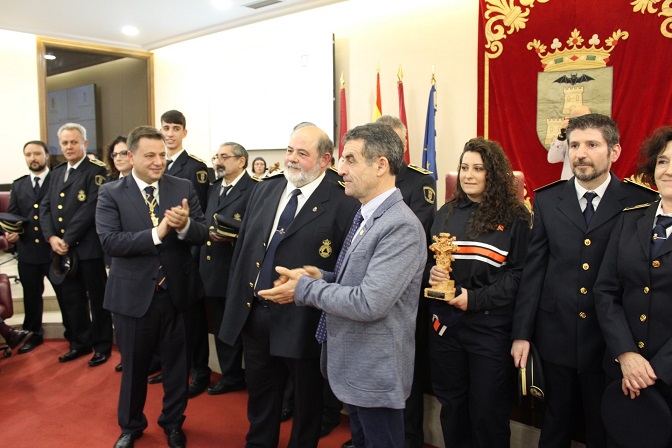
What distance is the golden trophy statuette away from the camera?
2.16m

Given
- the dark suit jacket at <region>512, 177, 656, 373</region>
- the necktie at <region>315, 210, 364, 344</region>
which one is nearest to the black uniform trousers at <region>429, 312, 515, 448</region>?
the dark suit jacket at <region>512, 177, 656, 373</region>

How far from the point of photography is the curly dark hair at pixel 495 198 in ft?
7.41

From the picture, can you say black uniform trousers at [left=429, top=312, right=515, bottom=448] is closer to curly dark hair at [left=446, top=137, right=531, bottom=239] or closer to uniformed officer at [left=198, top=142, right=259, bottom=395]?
curly dark hair at [left=446, top=137, right=531, bottom=239]

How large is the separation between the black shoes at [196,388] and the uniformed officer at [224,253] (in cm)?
8

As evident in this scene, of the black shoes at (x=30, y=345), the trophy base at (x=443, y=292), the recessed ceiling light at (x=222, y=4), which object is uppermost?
the recessed ceiling light at (x=222, y=4)

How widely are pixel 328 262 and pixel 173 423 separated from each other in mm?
1322

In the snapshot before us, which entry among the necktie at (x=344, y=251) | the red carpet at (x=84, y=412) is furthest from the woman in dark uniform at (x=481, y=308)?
the red carpet at (x=84, y=412)

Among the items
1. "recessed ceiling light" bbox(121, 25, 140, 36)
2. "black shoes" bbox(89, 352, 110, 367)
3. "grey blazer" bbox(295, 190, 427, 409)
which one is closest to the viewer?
"grey blazer" bbox(295, 190, 427, 409)

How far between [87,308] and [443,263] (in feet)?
10.8

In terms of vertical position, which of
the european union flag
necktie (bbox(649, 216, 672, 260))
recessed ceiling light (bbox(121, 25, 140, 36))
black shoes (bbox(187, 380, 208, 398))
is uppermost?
recessed ceiling light (bbox(121, 25, 140, 36))

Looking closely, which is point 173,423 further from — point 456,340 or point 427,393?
point 456,340

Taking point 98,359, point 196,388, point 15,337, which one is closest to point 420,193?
point 196,388

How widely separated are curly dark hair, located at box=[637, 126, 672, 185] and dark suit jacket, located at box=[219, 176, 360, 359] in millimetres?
1140

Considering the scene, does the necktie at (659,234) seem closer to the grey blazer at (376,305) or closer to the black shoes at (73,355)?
the grey blazer at (376,305)
